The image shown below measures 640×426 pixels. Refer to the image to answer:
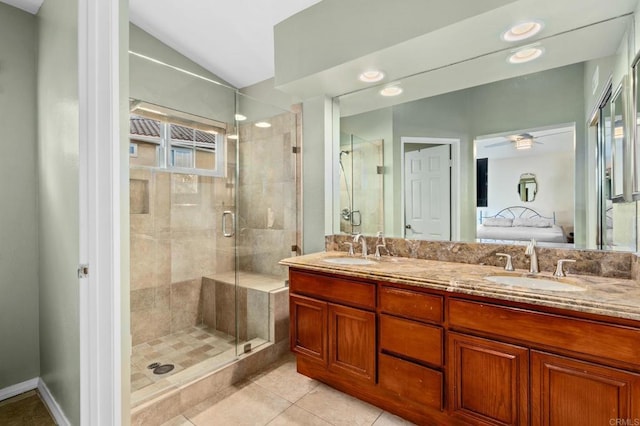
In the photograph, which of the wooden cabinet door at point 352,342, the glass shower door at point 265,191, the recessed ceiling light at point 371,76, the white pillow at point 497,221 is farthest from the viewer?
the glass shower door at point 265,191

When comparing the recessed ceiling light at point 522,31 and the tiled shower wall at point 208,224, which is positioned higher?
the recessed ceiling light at point 522,31

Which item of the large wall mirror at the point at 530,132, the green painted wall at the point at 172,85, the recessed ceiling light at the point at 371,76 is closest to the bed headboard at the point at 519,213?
the large wall mirror at the point at 530,132

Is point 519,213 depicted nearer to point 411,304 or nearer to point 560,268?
point 560,268

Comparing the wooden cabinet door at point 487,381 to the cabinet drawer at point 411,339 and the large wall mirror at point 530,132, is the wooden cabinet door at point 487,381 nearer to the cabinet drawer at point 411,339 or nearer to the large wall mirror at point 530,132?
the cabinet drawer at point 411,339

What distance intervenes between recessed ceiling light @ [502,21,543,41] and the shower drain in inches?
121

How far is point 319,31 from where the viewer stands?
2197mm

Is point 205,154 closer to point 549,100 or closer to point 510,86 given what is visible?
point 510,86

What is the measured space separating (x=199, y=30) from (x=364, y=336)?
293cm

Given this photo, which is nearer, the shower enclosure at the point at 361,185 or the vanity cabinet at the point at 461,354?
the vanity cabinet at the point at 461,354

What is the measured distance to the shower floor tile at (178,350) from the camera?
2104 mm

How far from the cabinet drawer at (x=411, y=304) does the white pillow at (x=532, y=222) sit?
Answer: 2.60ft

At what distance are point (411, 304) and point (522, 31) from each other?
162 centimetres

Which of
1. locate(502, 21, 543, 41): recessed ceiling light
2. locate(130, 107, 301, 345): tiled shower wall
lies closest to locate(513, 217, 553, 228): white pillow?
locate(502, 21, 543, 41): recessed ceiling light

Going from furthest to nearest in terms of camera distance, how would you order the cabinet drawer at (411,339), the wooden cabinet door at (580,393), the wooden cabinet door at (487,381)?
the cabinet drawer at (411,339)
the wooden cabinet door at (487,381)
the wooden cabinet door at (580,393)
